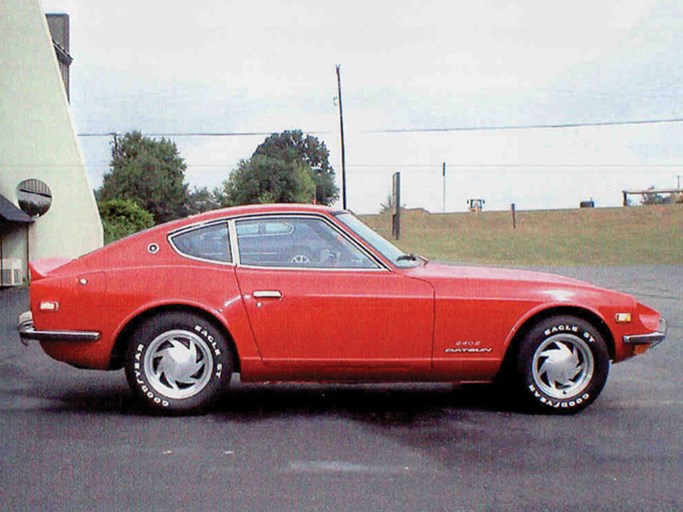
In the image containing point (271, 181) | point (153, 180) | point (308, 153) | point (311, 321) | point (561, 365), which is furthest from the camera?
point (308, 153)

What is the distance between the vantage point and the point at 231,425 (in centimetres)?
568

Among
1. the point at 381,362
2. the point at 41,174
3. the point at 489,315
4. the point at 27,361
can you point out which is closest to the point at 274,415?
the point at 381,362

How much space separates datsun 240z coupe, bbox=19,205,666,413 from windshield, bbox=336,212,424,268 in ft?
0.11

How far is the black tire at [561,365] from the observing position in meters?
5.88

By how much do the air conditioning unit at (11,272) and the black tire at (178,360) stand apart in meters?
18.7

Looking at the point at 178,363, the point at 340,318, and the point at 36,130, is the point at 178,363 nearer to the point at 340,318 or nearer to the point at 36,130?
the point at 340,318

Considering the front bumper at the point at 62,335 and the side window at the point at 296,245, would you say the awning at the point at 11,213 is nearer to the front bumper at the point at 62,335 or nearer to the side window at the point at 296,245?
the front bumper at the point at 62,335

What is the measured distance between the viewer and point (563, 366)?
5.93 metres

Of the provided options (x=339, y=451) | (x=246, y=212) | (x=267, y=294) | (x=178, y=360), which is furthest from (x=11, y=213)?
(x=339, y=451)

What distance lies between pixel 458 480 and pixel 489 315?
5.44ft

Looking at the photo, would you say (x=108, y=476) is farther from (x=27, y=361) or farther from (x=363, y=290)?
(x=27, y=361)

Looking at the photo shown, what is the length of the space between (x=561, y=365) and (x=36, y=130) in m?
23.1

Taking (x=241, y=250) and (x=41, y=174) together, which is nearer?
(x=241, y=250)

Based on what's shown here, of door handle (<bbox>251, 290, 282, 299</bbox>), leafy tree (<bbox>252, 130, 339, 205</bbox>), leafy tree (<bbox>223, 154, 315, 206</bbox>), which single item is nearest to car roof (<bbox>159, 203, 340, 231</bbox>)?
door handle (<bbox>251, 290, 282, 299</bbox>)
